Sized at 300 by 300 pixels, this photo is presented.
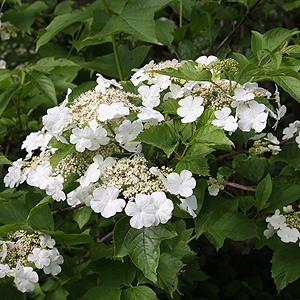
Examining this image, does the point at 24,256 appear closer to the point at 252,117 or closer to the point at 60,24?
the point at 252,117

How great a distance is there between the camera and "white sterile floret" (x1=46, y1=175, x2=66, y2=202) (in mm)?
1246

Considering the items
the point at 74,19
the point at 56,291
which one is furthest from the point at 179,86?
the point at 56,291

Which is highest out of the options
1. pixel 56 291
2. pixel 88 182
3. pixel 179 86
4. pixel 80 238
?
pixel 179 86

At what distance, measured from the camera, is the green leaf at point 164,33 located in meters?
2.12

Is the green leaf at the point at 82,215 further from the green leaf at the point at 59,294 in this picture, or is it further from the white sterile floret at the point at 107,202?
the white sterile floret at the point at 107,202

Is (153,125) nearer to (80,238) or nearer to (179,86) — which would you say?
(179,86)

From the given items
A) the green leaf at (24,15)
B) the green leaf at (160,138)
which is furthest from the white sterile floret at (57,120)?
the green leaf at (24,15)

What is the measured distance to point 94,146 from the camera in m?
1.16

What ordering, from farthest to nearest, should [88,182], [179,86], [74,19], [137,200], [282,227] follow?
1. [74,19]
2. [282,227]
3. [179,86]
4. [88,182]
5. [137,200]

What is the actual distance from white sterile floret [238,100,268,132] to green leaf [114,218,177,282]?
35 centimetres

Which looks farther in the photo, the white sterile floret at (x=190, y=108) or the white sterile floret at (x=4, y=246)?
the white sterile floret at (x=4, y=246)

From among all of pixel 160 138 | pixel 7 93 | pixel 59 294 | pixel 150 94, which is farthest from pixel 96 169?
pixel 7 93

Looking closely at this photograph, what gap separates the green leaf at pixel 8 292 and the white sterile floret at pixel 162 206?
60 cm

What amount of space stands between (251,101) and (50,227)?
791mm
